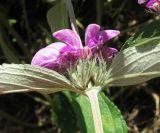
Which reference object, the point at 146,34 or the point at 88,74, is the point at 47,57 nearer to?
the point at 88,74

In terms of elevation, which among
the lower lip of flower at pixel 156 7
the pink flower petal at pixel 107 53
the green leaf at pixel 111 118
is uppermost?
the lower lip of flower at pixel 156 7

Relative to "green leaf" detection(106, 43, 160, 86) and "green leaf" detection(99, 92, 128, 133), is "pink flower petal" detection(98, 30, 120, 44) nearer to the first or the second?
"green leaf" detection(106, 43, 160, 86)

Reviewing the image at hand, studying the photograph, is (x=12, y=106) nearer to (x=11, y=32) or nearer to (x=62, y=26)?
(x=11, y=32)

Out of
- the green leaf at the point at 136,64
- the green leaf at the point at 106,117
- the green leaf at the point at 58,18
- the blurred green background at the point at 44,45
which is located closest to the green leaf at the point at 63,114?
the blurred green background at the point at 44,45

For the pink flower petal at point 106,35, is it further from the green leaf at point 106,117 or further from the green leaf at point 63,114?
the green leaf at point 63,114

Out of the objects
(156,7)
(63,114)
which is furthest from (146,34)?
(63,114)

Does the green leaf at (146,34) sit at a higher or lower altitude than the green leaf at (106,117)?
higher

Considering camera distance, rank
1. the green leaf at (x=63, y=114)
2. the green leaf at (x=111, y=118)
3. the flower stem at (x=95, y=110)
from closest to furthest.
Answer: the flower stem at (x=95, y=110)
the green leaf at (x=111, y=118)
the green leaf at (x=63, y=114)

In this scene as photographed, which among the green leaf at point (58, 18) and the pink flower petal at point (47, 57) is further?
the green leaf at point (58, 18)
